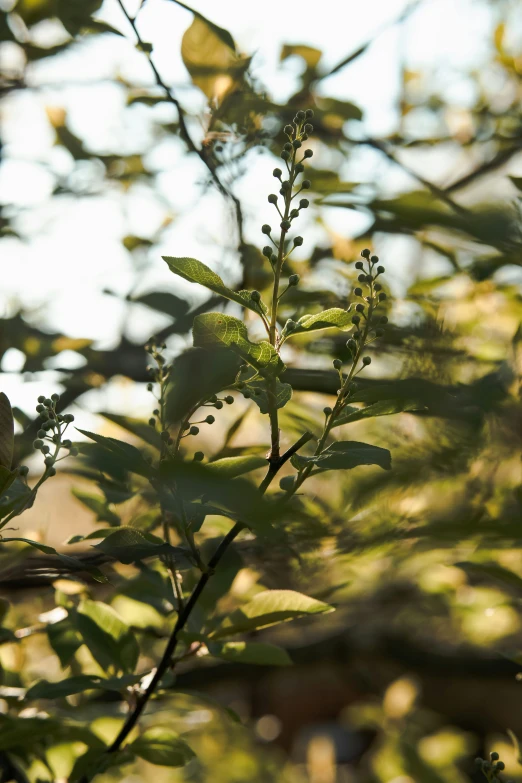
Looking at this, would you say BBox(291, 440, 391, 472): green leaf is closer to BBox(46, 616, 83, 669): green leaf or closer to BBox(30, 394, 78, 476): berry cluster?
BBox(30, 394, 78, 476): berry cluster

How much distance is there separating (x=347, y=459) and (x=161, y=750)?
1.20 feet

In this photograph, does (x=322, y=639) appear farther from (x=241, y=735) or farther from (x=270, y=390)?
(x=270, y=390)

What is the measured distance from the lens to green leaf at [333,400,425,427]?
0.44 meters

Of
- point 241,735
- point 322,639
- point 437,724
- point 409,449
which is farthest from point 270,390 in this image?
point 437,724

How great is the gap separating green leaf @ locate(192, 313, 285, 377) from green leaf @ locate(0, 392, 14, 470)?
0.42 feet

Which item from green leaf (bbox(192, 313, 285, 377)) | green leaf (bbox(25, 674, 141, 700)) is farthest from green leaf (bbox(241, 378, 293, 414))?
green leaf (bbox(25, 674, 141, 700))

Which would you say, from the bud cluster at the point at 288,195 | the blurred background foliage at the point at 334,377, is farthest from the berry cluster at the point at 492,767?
the bud cluster at the point at 288,195

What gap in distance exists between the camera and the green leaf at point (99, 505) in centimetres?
71

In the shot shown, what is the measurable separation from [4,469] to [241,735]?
176 centimetres

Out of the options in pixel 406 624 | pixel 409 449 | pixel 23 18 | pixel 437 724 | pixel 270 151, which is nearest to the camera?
pixel 409 449

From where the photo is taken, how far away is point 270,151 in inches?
35.2

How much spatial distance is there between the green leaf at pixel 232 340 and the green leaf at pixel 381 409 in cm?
6

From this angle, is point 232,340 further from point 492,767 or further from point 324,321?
point 492,767

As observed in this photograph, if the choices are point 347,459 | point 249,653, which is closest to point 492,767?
point 249,653
